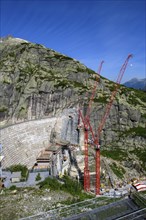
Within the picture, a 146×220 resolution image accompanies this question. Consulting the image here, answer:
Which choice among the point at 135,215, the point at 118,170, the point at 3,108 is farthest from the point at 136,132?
the point at 135,215

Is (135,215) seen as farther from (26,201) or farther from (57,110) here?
(57,110)

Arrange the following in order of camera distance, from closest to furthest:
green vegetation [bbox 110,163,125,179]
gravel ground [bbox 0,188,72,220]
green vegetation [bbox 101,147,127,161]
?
gravel ground [bbox 0,188,72,220] → green vegetation [bbox 110,163,125,179] → green vegetation [bbox 101,147,127,161]

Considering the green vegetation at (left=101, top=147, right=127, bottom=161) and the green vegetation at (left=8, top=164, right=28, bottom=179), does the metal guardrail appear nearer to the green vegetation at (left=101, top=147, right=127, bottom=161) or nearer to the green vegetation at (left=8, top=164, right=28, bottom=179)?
the green vegetation at (left=8, top=164, right=28, bottom=179)

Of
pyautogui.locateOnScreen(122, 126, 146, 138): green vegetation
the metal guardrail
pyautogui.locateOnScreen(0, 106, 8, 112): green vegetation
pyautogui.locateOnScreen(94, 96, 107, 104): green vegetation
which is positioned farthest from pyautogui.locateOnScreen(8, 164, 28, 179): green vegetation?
pyautogui.locateOnScreen(0, 106, 8, 112): green vegetation

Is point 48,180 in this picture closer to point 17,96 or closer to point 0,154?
point 0,154

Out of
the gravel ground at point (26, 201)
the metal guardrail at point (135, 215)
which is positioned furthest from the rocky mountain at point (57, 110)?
the metal guardrail at point (135, 215)

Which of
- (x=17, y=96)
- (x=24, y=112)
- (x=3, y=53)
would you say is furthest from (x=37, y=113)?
(x=3, y=53)

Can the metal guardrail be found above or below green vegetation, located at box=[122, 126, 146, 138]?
below
